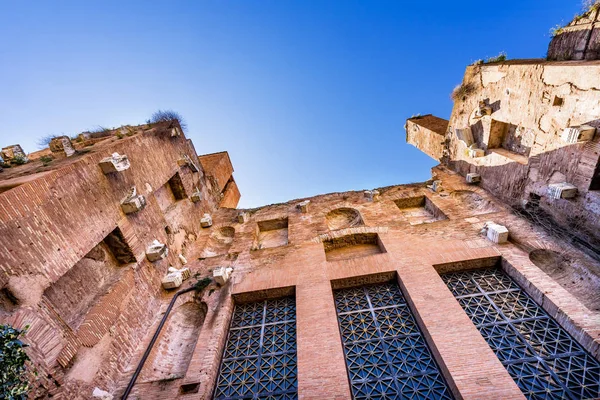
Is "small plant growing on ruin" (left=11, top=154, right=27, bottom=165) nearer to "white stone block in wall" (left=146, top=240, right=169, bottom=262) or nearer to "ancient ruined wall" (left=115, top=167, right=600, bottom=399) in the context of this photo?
"white stone block in wall" (left=146, top=240, right=169, bottom=262)

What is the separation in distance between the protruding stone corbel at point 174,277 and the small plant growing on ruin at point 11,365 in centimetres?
388

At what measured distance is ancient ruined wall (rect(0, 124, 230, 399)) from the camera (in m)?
3.88

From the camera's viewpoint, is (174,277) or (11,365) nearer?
(11,365)

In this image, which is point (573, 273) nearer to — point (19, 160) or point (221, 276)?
point (221, 276)

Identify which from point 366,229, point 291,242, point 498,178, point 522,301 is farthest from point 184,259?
point 498,178

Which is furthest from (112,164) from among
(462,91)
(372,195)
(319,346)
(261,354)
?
(462,91)

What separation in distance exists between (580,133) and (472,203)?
3.81 meters

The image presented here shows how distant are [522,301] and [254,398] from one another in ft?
18.7

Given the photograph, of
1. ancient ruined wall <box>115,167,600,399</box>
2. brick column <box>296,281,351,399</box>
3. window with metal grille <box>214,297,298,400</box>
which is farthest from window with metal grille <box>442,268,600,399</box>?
window with metal grille <box>214,297,298,400</box>

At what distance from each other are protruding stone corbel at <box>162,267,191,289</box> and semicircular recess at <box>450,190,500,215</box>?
8736 millimetres

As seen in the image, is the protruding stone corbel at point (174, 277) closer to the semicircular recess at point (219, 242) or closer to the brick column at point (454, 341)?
the semicircular recess at point (219, 242)

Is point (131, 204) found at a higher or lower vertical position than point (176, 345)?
higher

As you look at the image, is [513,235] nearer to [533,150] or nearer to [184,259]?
[533,150]

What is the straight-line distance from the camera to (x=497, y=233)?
6672 millimetres
